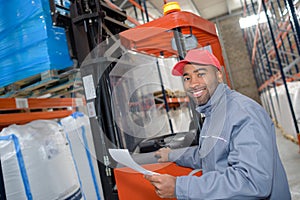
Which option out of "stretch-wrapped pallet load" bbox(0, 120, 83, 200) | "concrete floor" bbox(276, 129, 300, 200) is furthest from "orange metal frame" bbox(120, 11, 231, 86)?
"concrete floor" bbox(276, 129, 300, 200)

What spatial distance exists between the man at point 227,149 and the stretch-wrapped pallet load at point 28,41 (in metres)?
1.19

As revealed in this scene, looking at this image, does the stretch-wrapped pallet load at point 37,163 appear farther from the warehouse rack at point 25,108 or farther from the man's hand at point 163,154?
the man's hand at point 163,154

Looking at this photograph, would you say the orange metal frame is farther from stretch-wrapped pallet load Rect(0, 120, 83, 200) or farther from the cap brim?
stretch-wrapped pallet load Rect(0, 120, 83, 200)

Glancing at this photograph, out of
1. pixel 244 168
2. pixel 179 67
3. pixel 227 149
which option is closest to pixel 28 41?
pixel 179 67

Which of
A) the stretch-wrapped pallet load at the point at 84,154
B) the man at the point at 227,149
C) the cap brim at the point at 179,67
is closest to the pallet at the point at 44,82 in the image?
the stretch-wrapped pallet load at the point at 84,154

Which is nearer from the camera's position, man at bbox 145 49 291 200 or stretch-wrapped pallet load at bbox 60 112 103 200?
man at bbox 145 49 291 200

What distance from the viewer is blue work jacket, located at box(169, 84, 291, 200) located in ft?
3.71

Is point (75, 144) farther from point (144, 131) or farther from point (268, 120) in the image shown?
point (268, 120)

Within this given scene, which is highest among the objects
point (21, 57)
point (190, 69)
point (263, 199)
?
point (21, 57)

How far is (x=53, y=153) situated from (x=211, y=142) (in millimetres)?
2099

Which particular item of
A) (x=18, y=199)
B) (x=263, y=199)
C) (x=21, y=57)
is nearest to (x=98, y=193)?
(x=18, y=199)

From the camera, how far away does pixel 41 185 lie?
8.68ft

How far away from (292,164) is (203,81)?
383cm

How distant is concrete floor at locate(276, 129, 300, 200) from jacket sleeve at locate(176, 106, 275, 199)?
2553 millimetres
